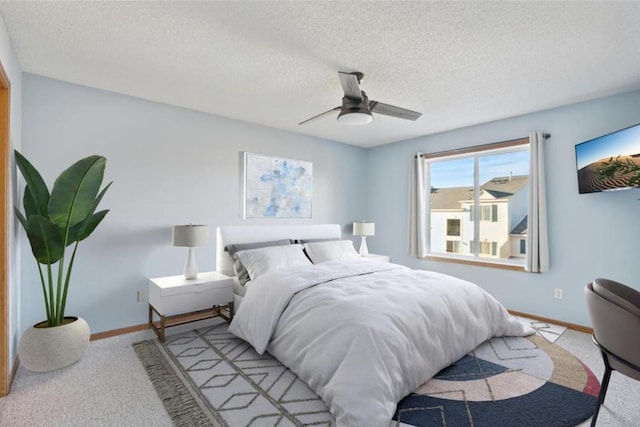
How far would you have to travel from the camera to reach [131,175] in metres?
3.36

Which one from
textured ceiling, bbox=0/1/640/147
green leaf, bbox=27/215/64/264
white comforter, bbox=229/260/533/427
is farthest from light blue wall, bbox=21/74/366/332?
white comforter, bbox=229/260/533/427

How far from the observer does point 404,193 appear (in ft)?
17.3

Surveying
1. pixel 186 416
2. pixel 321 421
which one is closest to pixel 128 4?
pixel 186 416

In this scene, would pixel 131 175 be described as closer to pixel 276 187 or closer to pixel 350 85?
pixel 276 187

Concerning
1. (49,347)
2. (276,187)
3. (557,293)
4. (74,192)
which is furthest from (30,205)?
(557,293)

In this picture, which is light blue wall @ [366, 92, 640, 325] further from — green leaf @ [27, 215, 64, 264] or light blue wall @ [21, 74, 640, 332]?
green leaf @ [27, 215, 64, 264]

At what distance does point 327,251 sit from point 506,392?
7.95 feet

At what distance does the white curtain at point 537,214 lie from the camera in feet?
12.1

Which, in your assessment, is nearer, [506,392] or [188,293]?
[506,392]

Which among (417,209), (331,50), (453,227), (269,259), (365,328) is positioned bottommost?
(365,328)

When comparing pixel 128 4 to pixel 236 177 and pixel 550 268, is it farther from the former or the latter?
pixel 550 268

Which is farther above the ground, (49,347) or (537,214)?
(537,214)

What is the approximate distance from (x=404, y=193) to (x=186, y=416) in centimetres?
430

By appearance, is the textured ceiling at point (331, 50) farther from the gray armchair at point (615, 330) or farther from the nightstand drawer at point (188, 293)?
the nightstand drawer at point (188, 293)
